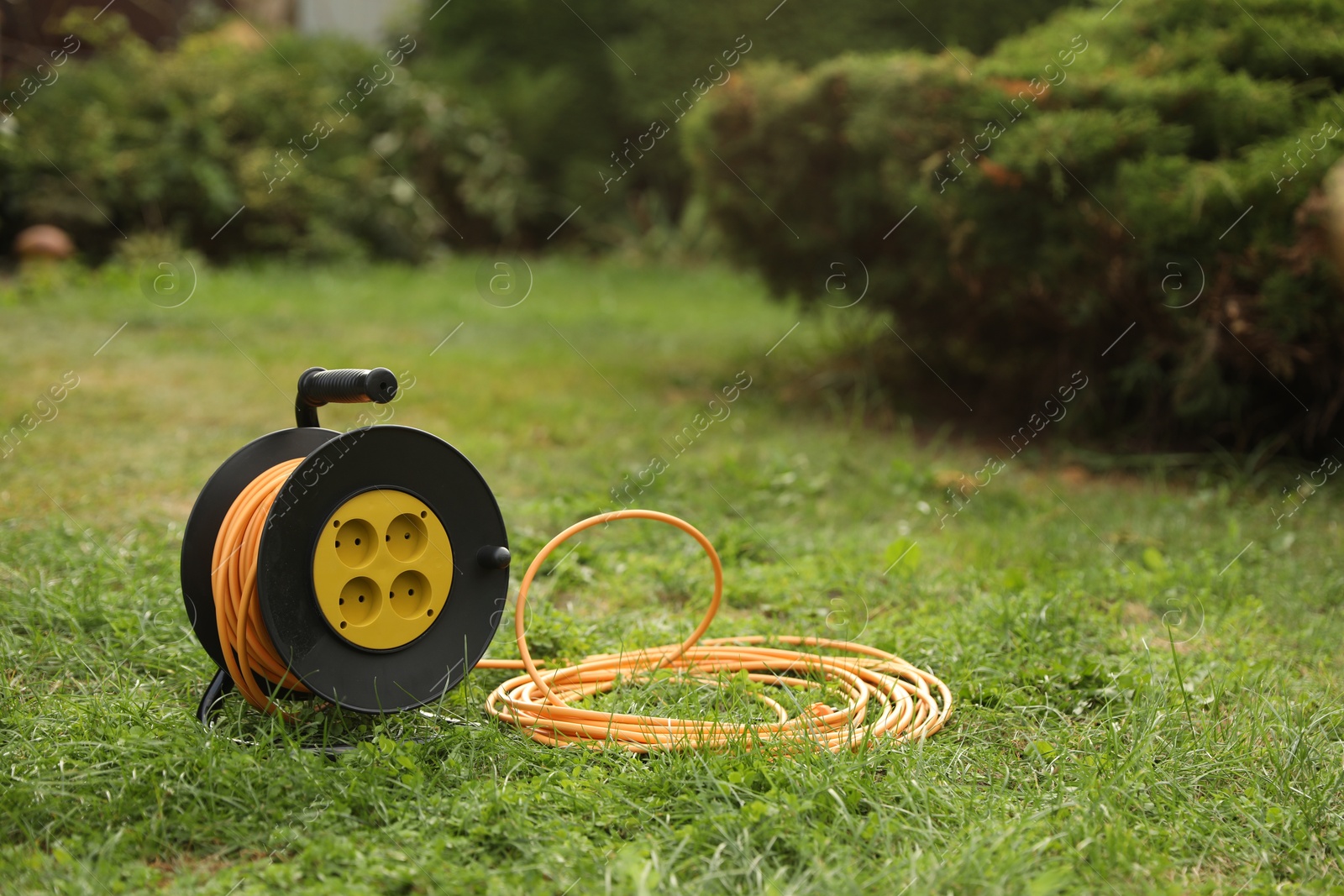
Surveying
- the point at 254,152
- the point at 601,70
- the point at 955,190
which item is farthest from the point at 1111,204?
the point at 601,70

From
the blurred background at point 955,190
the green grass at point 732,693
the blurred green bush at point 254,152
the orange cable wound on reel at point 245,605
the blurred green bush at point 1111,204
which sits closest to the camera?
the green grass at point 732,693

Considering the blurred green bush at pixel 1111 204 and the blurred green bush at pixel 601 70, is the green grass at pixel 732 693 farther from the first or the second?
the blurred green bush at pixel 601 70

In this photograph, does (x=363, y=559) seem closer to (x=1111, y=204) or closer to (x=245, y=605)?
(x=245, y=605)

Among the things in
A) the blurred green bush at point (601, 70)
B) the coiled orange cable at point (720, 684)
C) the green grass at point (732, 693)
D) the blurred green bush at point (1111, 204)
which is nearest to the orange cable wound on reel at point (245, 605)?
the green grass at point (732, 693)

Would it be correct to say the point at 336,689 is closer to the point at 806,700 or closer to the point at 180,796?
the point at 180,796

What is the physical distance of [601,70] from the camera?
12.8 m

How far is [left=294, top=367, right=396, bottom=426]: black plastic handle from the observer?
2.09 metres

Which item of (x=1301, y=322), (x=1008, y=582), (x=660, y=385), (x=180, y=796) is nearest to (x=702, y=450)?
(x=660, y=385)

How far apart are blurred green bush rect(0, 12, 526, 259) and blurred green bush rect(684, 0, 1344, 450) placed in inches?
231

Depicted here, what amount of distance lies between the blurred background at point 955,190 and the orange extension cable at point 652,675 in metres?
1.24

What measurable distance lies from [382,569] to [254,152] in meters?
8.95

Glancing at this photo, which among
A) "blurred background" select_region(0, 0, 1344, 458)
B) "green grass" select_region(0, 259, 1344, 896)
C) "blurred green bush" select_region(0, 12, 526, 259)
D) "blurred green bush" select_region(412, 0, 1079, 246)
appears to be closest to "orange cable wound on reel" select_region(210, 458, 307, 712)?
"green grass" select_region(0, 259, 1344, 896)

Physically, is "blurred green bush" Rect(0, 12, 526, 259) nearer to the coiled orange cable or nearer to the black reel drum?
the black reel drum

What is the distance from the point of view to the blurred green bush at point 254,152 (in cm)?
928
